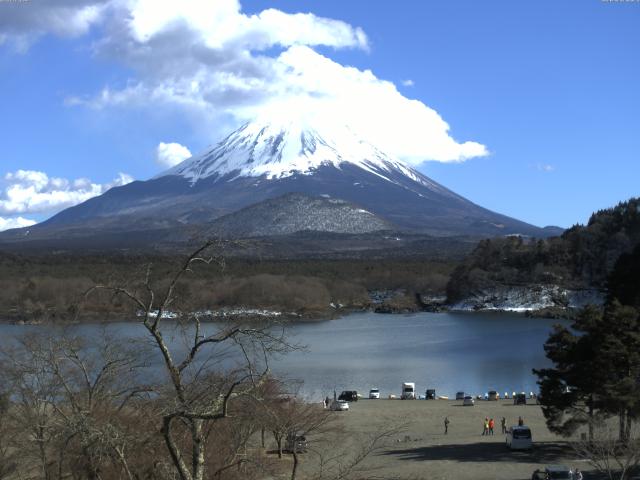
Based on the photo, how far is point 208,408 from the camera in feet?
14.4

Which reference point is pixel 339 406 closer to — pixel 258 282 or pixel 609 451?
pixel 609 451

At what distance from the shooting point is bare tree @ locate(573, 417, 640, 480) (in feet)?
30.1

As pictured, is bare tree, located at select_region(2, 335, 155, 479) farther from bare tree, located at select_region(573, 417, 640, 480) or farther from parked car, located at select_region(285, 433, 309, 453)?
bare tree, located at select_region(573, 417, 640, 480)

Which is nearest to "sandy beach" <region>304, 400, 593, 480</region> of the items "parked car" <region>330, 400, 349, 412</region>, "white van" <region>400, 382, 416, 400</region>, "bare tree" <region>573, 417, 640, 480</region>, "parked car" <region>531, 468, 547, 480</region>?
"parked car" <region>330, 400, 349, 412</region>

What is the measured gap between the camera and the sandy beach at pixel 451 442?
12.1 metres

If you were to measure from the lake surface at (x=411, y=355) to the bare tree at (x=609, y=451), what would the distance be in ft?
27.0

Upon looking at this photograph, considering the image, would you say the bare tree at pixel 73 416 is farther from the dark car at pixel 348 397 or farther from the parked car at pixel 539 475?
the dark car at pixel 348 397

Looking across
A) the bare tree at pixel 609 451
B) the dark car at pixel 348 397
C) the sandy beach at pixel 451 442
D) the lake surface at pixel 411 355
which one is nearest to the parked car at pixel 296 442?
the sandy beach at pixel 451 442

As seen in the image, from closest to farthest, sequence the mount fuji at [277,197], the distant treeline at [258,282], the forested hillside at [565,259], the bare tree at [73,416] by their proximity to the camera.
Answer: the bare tree at [73,416] < the distant treeline at [258,282] < the forested hillside at [565,259] < the mount fuji at [277,197]

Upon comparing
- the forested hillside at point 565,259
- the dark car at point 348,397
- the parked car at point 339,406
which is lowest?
the dark car at point 348,397

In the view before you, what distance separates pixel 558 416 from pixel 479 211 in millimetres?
152939

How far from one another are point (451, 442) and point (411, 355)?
17280mm

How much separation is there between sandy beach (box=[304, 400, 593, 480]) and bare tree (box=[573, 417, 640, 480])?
0.43 meters

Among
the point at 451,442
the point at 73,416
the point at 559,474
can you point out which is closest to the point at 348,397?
the point at 451,442
